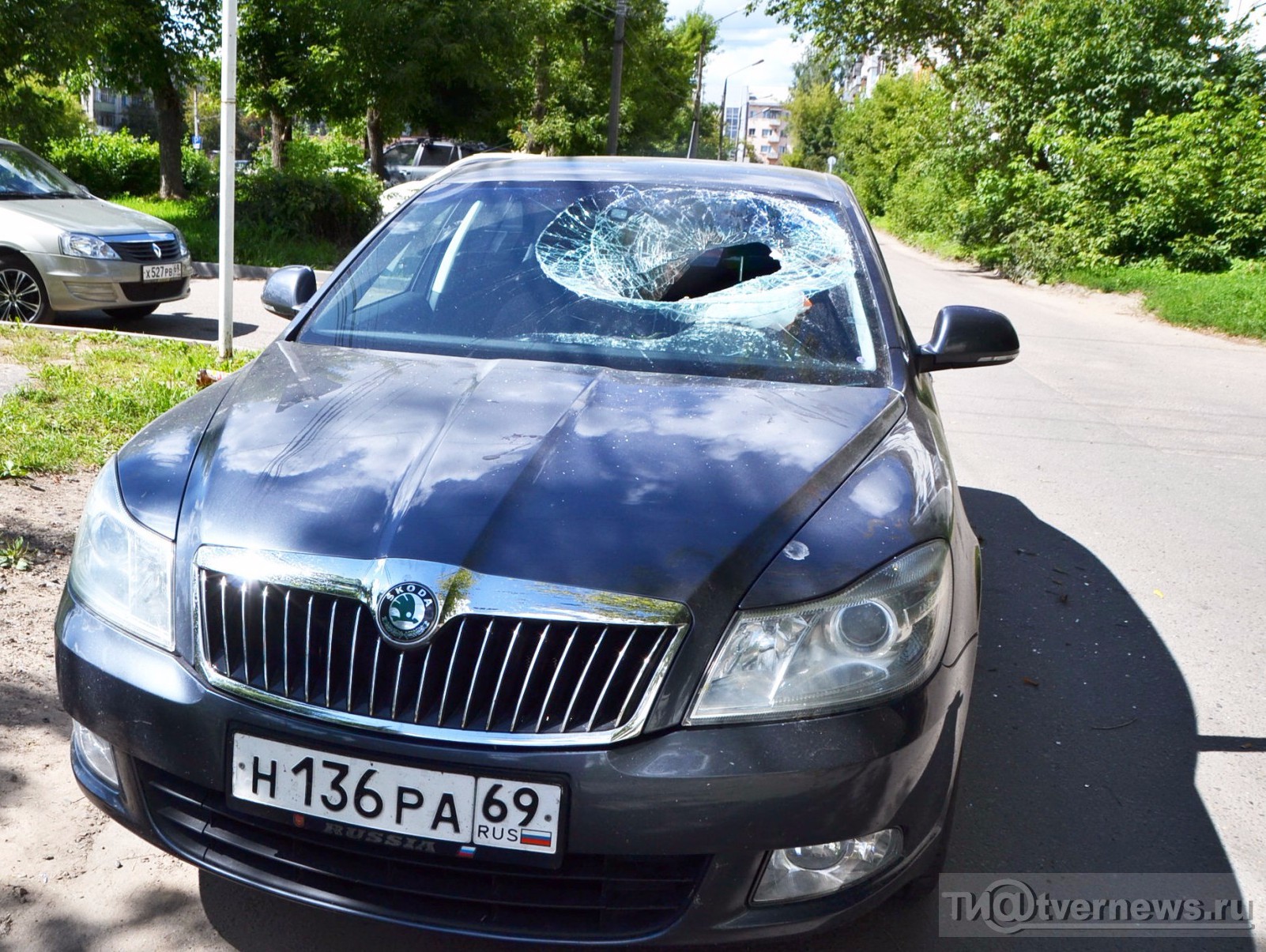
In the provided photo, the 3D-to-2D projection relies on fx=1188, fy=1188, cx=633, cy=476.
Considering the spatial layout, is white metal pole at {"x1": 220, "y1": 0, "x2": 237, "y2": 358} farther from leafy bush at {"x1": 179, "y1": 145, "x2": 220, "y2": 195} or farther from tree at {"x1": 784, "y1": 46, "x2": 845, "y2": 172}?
tree at {"x1": 784, "y1": 46, "x2": 845, "y2": 172}

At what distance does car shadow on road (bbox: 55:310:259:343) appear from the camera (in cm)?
979

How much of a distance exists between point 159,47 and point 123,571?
1849cm

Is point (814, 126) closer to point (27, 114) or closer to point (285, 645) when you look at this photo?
point (27, 114)

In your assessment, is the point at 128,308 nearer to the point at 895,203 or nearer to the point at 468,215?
the point at 468,215

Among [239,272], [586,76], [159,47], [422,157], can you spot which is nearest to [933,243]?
[422,157]

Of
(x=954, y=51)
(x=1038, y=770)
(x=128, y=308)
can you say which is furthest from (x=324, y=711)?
(x=954, y=51)

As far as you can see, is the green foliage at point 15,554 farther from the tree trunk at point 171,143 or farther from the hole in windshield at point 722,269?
the tree trunk at point 171,143

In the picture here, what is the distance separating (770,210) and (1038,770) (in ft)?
6.10

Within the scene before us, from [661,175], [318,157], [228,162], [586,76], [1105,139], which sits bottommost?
[318,157]

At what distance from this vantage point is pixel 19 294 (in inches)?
362

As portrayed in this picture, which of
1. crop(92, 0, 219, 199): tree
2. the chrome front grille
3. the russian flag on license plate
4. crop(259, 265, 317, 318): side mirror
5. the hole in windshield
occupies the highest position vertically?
crop(92, 0, 219, 199): tree

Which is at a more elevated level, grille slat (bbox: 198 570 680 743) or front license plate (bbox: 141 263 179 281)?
grille slat (bbox: 198 570 680 743)

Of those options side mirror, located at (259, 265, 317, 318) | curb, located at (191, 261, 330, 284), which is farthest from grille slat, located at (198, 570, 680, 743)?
curb, located at (191, 261, 330, 284)

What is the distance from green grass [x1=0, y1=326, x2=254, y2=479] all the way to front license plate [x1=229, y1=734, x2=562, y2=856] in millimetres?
3777
